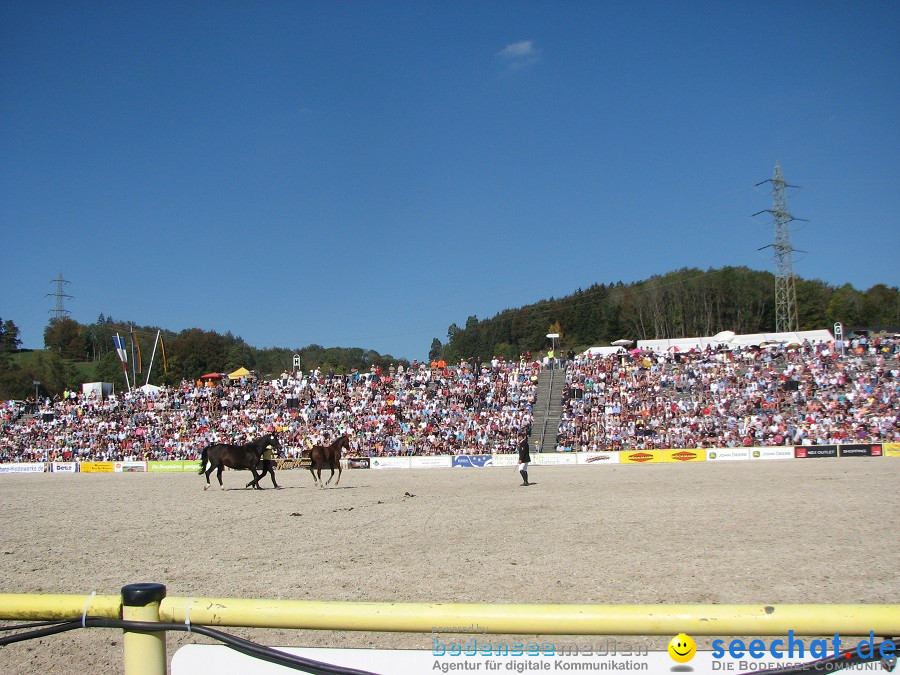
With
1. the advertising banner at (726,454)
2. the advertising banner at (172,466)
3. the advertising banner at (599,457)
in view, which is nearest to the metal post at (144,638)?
the advertising banner at (599,457)

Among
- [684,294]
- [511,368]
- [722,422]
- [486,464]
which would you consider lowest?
[486,464]

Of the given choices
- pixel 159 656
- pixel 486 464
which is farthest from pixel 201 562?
pixel 486 464

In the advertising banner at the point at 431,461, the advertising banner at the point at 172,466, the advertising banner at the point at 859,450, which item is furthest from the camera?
the advertising banner at the point at 172,466

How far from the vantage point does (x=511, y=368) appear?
1674 inches

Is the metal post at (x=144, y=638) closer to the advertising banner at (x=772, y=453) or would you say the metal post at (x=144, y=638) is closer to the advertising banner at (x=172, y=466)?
the advertising banner at (x=772, y=453)

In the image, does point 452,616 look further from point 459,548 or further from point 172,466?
point 172,466

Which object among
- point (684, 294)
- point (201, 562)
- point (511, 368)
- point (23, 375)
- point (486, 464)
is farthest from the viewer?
point (684, 294)

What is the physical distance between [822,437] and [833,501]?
1946 cm

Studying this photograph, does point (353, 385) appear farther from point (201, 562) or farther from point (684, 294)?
point (684, 294)

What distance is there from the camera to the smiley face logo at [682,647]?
1.98 m

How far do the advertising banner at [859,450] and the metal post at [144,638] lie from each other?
34.2 metres

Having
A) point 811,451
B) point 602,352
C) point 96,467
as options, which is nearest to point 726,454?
point 811,451

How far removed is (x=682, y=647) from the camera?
200 centimetres

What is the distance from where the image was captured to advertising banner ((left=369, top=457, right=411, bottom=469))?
34.6 metres
